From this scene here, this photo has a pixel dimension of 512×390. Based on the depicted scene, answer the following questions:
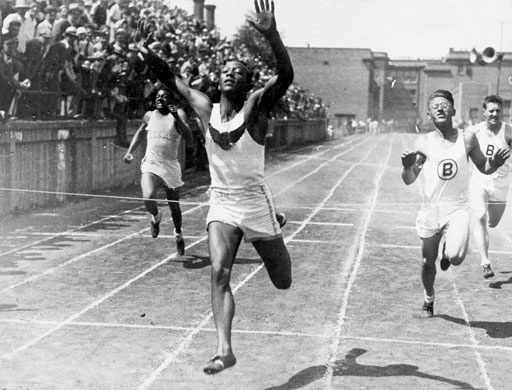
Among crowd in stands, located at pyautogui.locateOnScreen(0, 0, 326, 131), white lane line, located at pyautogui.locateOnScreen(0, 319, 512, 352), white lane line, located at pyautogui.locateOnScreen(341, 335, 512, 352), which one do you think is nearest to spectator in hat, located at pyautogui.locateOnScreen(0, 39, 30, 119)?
crowd in stands, located at pyautogui.locateOnScreen(0, 0, 326, 131)

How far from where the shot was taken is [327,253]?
10812 millimetres

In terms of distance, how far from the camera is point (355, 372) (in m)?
5.62

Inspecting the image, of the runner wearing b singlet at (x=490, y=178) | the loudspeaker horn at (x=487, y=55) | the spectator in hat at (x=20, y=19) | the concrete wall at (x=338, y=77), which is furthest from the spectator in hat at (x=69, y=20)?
the concrete wall at (x=338, y=77)

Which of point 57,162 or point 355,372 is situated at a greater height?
point 57,162

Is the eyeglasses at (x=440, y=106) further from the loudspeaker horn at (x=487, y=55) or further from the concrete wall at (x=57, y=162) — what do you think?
the concrete wall at (x=57, y=162)

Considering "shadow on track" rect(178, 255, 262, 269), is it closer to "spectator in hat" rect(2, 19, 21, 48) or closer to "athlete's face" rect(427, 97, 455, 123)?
"athlete's face" rect(427, 97, 455, 123)

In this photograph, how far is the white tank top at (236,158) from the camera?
5.61 metres

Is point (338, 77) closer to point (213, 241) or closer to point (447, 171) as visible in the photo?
point (447, 171)

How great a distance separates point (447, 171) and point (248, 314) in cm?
205

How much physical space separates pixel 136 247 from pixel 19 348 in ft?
16.3

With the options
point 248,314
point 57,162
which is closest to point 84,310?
point 248,314

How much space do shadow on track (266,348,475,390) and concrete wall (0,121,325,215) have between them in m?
6.41

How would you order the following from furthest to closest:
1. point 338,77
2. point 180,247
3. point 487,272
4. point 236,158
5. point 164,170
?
point 338,77, point 180,247, point 164,170, point 487,272, point 236,158

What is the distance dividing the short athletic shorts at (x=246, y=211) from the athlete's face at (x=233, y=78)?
2.16ft
